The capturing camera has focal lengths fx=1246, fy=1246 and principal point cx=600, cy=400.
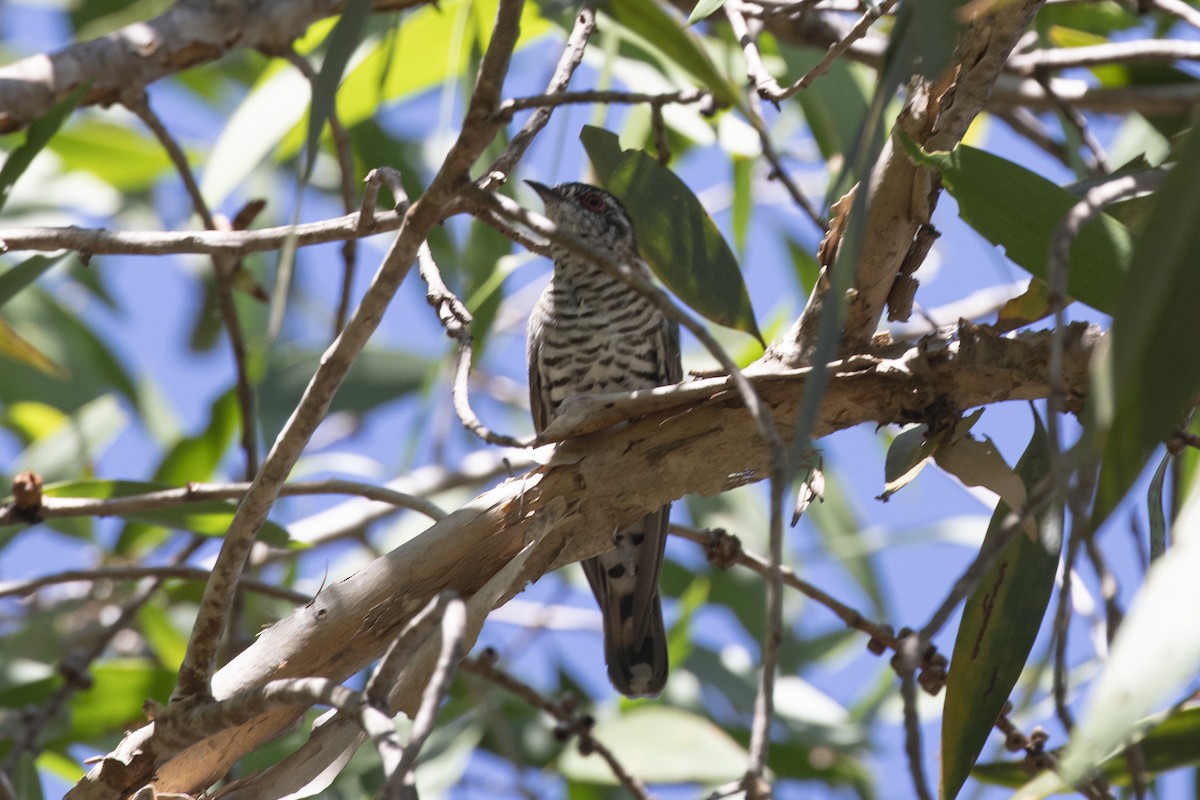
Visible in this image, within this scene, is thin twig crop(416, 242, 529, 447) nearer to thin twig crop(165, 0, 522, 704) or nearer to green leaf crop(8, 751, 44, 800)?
thin twig crop(165, 0, 522, 704)

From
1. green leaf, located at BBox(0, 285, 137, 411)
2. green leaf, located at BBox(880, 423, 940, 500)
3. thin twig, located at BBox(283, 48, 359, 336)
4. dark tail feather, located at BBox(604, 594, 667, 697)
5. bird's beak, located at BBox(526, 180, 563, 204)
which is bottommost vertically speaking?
green leaf, located at BBox(880, 423, 940, 500)

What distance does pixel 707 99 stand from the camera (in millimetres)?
2438

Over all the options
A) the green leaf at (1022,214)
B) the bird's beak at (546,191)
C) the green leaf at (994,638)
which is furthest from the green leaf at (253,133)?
the green leaf at (994,638)

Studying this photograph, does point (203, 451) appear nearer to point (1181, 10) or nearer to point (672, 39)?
point (672, 39)

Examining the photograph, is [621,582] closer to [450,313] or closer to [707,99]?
[707,99]

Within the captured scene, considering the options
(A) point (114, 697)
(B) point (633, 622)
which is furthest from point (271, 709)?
(A) point (114, 697)

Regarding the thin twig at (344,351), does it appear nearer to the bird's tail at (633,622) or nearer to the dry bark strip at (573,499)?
the dry bark strip at (573,499)

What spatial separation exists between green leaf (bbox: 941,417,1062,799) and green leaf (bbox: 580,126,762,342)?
1.80ft

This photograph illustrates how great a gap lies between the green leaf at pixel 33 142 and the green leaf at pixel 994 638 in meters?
1.70

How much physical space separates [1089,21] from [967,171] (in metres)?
2.08

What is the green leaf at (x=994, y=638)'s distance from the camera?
1.76m

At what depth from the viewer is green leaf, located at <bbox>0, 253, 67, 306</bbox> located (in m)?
2.10

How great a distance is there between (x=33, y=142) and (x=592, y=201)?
1584mm

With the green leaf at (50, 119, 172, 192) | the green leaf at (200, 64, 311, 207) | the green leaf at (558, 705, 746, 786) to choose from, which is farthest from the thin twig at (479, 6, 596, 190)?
the green leaf at (50, 119, 172, 192)
